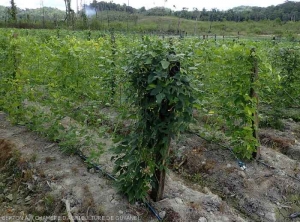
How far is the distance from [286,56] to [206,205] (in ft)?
14.3

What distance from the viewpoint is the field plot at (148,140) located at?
2.84m

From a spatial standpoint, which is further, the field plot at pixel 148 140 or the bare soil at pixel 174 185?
the bare soil at pixel 174 185

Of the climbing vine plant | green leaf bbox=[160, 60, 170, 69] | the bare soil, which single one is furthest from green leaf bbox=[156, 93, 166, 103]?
the bare soil

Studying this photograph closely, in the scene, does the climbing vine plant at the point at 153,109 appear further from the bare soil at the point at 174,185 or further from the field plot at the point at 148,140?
the bare soil at the point at 174,185

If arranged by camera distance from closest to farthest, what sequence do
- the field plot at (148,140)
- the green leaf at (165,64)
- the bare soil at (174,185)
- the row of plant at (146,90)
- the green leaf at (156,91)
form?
the green leaf at (165,64) → the green leaf at (156,91) → the row of plant at (146,90) → the field plot at (148,140) → the bare soil at (174,185)

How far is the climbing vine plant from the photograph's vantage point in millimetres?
2613

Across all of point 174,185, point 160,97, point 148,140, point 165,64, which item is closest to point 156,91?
point 160,97

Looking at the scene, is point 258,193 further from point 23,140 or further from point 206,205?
point 23,140

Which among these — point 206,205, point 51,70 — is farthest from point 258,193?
point 51,70

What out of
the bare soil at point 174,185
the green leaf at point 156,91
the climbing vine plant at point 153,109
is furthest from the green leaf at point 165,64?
the bare soil at point 174,185

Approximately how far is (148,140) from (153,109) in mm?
312

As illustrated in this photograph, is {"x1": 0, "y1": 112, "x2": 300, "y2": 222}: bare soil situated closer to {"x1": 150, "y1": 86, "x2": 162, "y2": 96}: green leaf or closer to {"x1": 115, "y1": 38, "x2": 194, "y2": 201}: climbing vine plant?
{"x1": 115, "y1": 38, "x2": 194, "y2": 201}: climbing vine plant

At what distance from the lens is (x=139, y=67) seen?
105 inches

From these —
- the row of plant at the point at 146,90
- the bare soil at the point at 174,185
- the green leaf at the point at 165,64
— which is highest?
the green leaf at the point at 165,64
